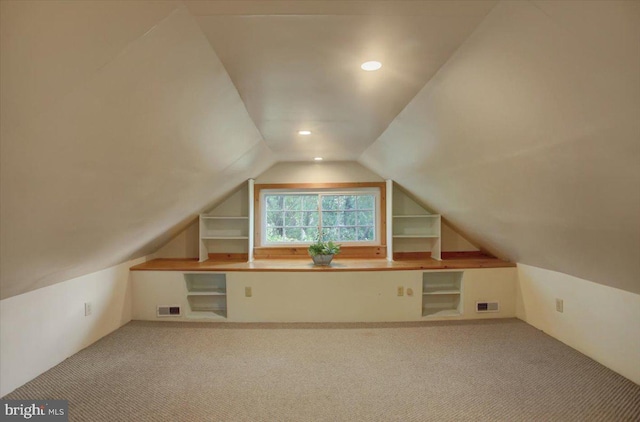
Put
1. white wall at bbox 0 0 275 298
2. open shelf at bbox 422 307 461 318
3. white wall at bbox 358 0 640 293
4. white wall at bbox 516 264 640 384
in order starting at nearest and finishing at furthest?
white wall at bbox 0 0 275 298, white wall at bbox 358 0 640 293, white wall at bbox 516 264 640 384, open shelf at bbox 422 307 461 318

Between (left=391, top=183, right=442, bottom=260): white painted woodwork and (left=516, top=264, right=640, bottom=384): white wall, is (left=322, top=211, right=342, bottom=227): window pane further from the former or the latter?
(left=516, top=264, right=640, bottom=384): white wall

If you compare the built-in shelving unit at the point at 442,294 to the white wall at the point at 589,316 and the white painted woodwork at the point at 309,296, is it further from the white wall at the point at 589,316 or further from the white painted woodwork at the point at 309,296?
the white wall at the point at 589,316

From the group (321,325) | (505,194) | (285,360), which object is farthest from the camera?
(321,325)

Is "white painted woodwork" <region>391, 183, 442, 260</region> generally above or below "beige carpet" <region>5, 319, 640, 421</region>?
above

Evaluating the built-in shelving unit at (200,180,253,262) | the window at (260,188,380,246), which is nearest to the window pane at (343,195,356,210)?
the window at (260,188,380,246)

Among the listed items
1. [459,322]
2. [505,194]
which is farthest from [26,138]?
[459,322]

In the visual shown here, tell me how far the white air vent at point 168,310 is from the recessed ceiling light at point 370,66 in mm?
3333

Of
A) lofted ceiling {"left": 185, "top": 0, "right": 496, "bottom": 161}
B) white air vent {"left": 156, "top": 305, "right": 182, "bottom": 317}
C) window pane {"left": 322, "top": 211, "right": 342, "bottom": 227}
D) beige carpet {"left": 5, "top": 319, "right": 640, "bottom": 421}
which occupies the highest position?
lofted ceiling {"left": 185, "top": 0, "right": 496, "bottom": 161}

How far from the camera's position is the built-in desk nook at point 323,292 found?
3506 mm

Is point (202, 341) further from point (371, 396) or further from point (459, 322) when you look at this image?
point (459, 322)

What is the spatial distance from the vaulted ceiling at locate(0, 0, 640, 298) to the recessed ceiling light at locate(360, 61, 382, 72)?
5cm

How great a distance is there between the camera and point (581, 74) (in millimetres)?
1100

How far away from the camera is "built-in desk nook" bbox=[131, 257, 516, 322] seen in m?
3.51

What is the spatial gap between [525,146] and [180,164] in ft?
7.27
